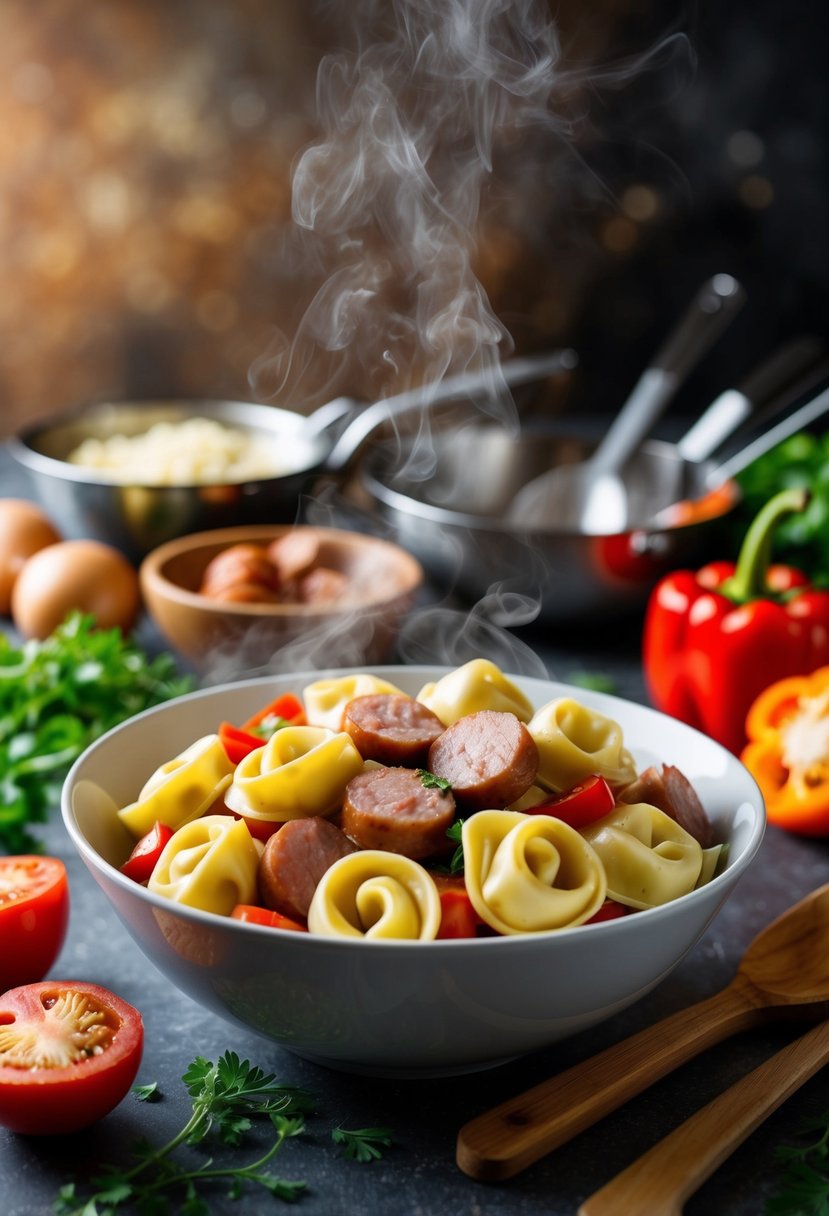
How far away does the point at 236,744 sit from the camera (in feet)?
5.44

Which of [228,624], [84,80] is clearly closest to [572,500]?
[228,624]

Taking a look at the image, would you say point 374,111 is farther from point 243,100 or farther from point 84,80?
point 84,80

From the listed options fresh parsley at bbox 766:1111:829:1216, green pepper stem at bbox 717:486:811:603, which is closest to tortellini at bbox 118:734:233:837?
fresh parsley at bbox 766:1111:829:1216

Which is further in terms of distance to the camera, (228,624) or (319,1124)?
(228,624)

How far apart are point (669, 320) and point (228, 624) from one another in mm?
2865

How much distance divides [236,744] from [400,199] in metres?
3.72

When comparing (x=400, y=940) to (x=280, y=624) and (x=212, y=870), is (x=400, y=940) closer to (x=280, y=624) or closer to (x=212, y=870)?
(x=212, y=870)

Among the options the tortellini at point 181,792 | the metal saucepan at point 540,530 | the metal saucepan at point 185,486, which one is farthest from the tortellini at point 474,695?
the metal saucepan at point 185,486

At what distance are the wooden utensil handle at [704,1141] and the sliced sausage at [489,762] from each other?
1.34 ft

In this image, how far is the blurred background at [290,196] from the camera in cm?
422

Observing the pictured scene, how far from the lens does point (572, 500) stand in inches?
131

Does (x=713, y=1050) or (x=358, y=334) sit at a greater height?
(x=358, y=334)

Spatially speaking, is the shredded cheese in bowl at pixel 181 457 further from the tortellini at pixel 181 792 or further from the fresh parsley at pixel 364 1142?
the fresh parsley at pixel 364 1142

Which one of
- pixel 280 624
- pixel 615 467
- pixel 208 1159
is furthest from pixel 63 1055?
pixel 615 467
